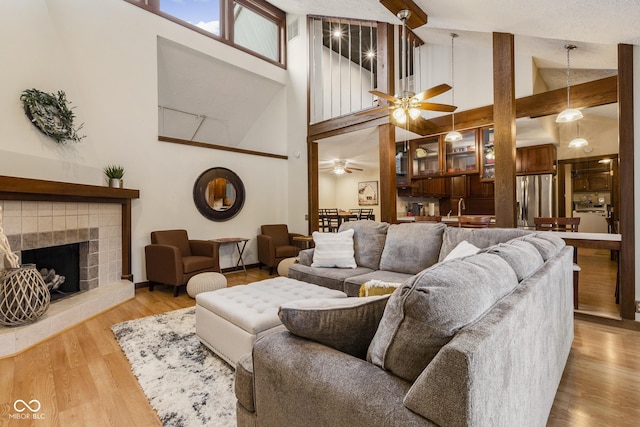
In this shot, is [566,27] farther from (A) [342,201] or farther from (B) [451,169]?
(A) [342,201]

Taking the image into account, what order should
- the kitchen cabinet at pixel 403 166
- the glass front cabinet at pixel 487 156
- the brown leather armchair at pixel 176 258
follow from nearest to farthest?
the brown leather armchair at pixel 176 258, the glass front cabinet at pixel 487 156, the kitchen cabinet at pixel 403 166

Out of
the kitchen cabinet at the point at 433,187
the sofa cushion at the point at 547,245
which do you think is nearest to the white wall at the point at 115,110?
the kitchen cabinet at the point at 433,187

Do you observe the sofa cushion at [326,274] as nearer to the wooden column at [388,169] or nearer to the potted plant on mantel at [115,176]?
the wooden column at [388,169]

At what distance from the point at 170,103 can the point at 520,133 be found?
20.1 ft

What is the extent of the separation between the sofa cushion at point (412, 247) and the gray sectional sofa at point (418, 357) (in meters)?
1.64

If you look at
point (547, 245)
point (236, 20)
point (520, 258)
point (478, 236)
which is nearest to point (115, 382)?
point (520, 258)

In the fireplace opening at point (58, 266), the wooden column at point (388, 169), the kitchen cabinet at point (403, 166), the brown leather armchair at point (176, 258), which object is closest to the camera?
the fireplace opening at point (58, 266)

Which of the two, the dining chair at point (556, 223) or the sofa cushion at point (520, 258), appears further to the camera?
the dining chair at point (556, 223)

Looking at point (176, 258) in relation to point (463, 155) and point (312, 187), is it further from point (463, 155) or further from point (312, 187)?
point (463, 155)

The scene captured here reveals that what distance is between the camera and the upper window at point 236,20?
15.9ft

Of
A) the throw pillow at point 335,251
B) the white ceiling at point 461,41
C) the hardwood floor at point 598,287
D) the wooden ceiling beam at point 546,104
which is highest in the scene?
the white ceiling at point 461,41

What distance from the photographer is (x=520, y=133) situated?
5039 mm

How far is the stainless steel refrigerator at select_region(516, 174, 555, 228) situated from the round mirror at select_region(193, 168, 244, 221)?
4.93 m

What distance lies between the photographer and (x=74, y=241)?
11.2 ft
